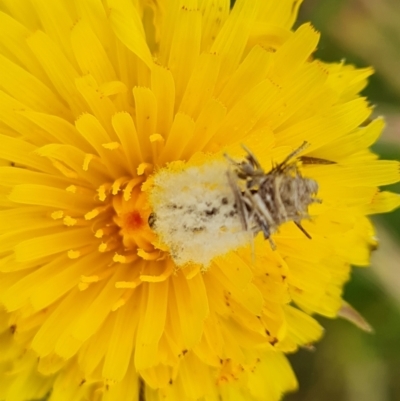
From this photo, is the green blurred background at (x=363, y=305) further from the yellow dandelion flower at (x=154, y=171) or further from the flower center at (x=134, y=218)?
the flower center at (x=134, y=218)

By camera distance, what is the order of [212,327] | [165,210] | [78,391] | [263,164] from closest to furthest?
1. [165,210]
2. [263,164]
3. [212,327]
4. [78,391]

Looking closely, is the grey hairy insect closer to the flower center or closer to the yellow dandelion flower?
the yellow dandelion flower

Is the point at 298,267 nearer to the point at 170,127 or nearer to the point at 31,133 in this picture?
the point at 170,127

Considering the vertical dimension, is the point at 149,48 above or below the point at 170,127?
above

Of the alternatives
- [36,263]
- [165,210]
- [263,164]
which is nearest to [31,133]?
[36,263]

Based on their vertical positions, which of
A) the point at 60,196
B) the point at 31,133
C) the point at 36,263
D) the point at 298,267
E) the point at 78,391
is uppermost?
the point at 31,133

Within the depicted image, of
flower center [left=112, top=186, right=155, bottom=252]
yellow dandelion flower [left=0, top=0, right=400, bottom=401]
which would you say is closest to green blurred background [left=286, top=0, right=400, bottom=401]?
yellow dandelion flower [left=0, top=0, right=400, bottom=401]

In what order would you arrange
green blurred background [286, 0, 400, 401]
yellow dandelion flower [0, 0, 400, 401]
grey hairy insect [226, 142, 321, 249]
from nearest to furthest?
grey hairy insect [226, 142, 321, 249], yellow dandelion flower [0, 0, 400, 401], green blurred background [286, 0, 400, 401]

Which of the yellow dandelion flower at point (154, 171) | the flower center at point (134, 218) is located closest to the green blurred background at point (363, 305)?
the yellow dandelion flower at point (154, 171)
